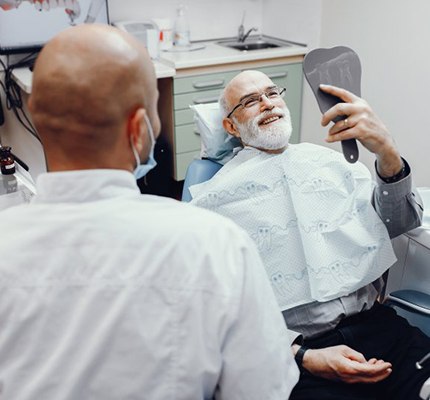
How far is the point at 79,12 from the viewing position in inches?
129

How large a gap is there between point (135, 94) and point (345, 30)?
2809 millimetres

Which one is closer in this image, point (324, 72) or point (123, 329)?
point (123, 329)

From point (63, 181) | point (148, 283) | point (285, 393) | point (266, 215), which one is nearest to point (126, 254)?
point (148, 283)

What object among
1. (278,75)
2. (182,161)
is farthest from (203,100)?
(278,75)

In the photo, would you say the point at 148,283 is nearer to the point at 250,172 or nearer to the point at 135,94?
the point at 135,94

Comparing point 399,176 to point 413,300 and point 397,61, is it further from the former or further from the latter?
point 397,61

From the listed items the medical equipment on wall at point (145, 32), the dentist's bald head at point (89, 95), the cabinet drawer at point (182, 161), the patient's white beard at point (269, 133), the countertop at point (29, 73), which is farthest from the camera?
the cabinet drawer at point (182, 161)

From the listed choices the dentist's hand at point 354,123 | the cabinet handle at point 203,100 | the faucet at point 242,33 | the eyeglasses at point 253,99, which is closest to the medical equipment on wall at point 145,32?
the cabinet handle at point 203,100

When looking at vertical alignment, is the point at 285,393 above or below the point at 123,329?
below

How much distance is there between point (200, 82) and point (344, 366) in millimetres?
2338

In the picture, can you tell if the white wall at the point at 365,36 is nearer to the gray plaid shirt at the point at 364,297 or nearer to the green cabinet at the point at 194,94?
the green cabinet at the point at 194,94

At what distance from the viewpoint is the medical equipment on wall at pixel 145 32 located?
337 centimetres

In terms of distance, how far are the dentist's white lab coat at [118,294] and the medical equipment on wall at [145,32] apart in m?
2.72

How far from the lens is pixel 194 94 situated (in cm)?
333
